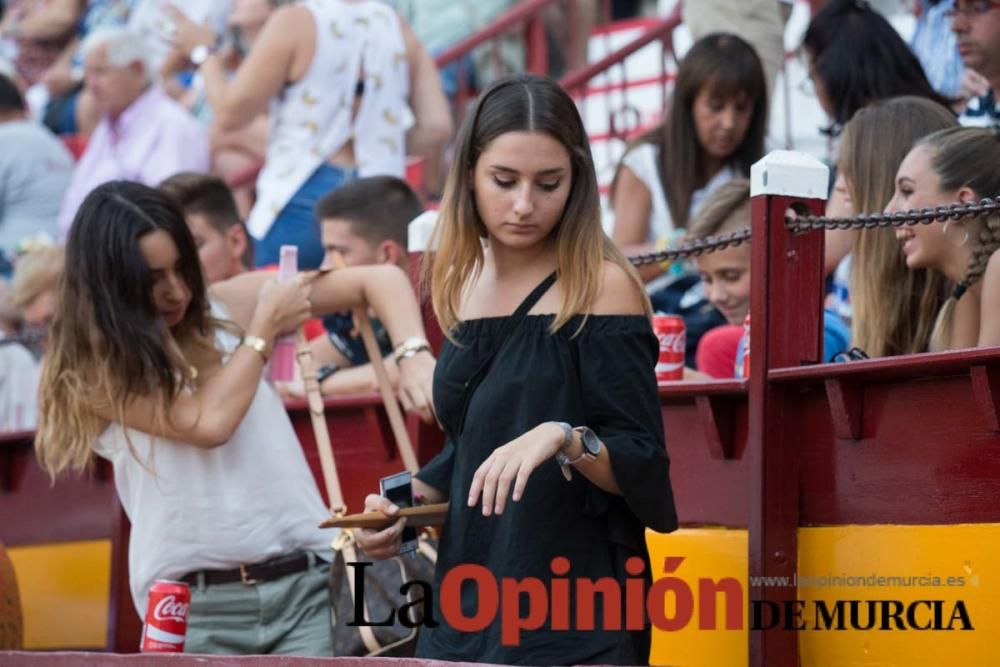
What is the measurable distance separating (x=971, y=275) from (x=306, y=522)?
202cm

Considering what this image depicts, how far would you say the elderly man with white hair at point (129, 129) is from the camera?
31.8 ft

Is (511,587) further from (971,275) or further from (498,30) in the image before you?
(498,30)

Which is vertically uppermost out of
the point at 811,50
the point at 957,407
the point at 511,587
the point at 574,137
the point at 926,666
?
the point at 811,50

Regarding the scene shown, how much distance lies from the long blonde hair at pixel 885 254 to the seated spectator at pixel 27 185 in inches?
234

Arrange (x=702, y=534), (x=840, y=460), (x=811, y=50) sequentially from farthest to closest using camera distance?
(x=811, y=50)
(x=702, y=534)
(x=840, y=460)

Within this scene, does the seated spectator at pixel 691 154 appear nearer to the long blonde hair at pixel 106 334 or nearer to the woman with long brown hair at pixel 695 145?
the woman with long brown hair at pixel 695 145

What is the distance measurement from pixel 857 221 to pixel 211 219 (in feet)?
10.2

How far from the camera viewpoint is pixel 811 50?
7.17m

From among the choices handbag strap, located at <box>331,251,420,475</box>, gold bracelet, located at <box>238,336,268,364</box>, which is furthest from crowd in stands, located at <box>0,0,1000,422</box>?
gold bracelet, located at <box>238,336,268,364</box>

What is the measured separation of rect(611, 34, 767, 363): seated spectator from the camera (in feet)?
23.4

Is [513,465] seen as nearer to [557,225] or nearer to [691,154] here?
[557,225]

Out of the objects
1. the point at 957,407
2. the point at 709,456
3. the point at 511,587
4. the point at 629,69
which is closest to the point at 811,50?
the point at 709,456

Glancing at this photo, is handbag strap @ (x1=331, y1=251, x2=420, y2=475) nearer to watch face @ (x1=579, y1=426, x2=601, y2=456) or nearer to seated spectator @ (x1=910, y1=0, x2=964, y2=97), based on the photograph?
watch face @ (x1=579, y1=426, x2=601, y2=456)

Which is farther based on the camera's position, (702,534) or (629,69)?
(629,69)
